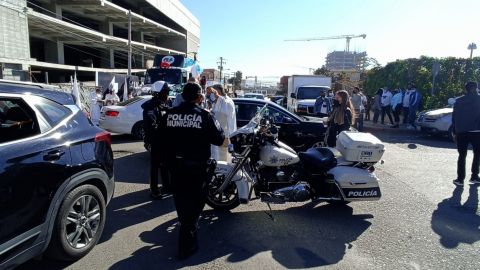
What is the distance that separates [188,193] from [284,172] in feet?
5.48

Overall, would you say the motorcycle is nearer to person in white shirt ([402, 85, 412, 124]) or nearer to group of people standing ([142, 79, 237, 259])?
group of people standing ([142, 79, 237, 259])

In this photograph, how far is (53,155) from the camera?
3.11 metres

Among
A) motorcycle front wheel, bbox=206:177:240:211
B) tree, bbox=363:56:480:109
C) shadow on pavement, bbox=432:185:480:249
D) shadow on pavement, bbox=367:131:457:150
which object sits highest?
tree, bbox=363:56:480:109

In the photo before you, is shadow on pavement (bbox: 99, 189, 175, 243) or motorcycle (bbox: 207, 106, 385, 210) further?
motorcycle (bbox: 207, 106, 385, 210)

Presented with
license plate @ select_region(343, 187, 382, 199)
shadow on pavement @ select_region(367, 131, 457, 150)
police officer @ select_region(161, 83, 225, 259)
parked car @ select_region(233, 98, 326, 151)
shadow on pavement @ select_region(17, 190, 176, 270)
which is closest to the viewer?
police officer @ select_region(161, 83, 225, 259)

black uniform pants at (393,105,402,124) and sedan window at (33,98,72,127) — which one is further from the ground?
sedan window at (33,98,72,127)

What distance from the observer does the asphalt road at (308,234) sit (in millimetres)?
3598

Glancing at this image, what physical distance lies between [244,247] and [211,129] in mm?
1411

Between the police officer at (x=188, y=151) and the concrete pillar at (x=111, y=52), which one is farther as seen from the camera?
the concrete pillar at (x=111, y=52)

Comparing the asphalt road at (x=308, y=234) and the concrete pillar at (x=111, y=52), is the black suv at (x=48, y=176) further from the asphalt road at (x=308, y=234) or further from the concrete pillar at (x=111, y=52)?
the concrete pillar at (x=111, y=52)

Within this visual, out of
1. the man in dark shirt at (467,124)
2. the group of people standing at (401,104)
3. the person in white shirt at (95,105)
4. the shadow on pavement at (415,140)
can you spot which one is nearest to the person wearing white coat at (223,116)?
the man in dark shirt at (467,124)

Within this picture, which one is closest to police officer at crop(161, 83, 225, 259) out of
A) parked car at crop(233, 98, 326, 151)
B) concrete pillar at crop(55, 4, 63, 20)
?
parked car at crop(233, 98, 326, 151)

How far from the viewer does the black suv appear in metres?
2.76

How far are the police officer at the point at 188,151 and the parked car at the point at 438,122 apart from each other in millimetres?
11034
